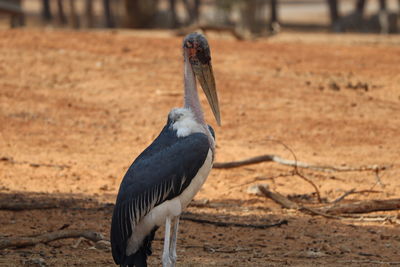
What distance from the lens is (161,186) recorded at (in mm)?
4641

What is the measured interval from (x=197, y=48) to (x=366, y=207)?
7.24ft

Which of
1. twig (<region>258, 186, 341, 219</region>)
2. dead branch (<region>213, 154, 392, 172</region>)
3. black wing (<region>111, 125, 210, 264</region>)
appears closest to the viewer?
black wing (<region>111, 125, 210, 264</region>)

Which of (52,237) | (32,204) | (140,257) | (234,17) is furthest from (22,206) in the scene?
(234,17)

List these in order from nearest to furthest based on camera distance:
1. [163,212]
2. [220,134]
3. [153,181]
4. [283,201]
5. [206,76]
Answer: [153,181], [163,212], [206,76], [283,201], [220,134]

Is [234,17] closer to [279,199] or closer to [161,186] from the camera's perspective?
[279,199]

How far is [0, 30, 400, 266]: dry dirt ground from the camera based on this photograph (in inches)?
236

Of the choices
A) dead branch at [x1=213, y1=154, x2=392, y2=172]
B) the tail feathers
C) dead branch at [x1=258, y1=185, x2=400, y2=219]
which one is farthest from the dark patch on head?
dead branch at [x1=213, y1=154, x2=392, y2=172]

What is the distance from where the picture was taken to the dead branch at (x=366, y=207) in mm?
6543

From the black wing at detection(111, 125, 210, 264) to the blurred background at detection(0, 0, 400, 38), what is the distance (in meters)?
9.21

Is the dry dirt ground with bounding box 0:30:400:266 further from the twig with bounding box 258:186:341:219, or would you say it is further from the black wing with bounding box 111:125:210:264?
the black wing with bounding box 111:125:210:264

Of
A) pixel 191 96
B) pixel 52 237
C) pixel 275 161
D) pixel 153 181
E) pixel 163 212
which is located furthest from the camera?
pixel 275 161

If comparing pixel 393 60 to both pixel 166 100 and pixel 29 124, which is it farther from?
pixel 29 124

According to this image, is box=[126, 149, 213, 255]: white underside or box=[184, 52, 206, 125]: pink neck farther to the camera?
box=[184, 52, 206, 125]: pink neck

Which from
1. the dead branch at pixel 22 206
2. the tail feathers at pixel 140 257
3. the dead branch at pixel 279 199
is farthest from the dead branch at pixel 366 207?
the tail feathers at pixel 140 257
